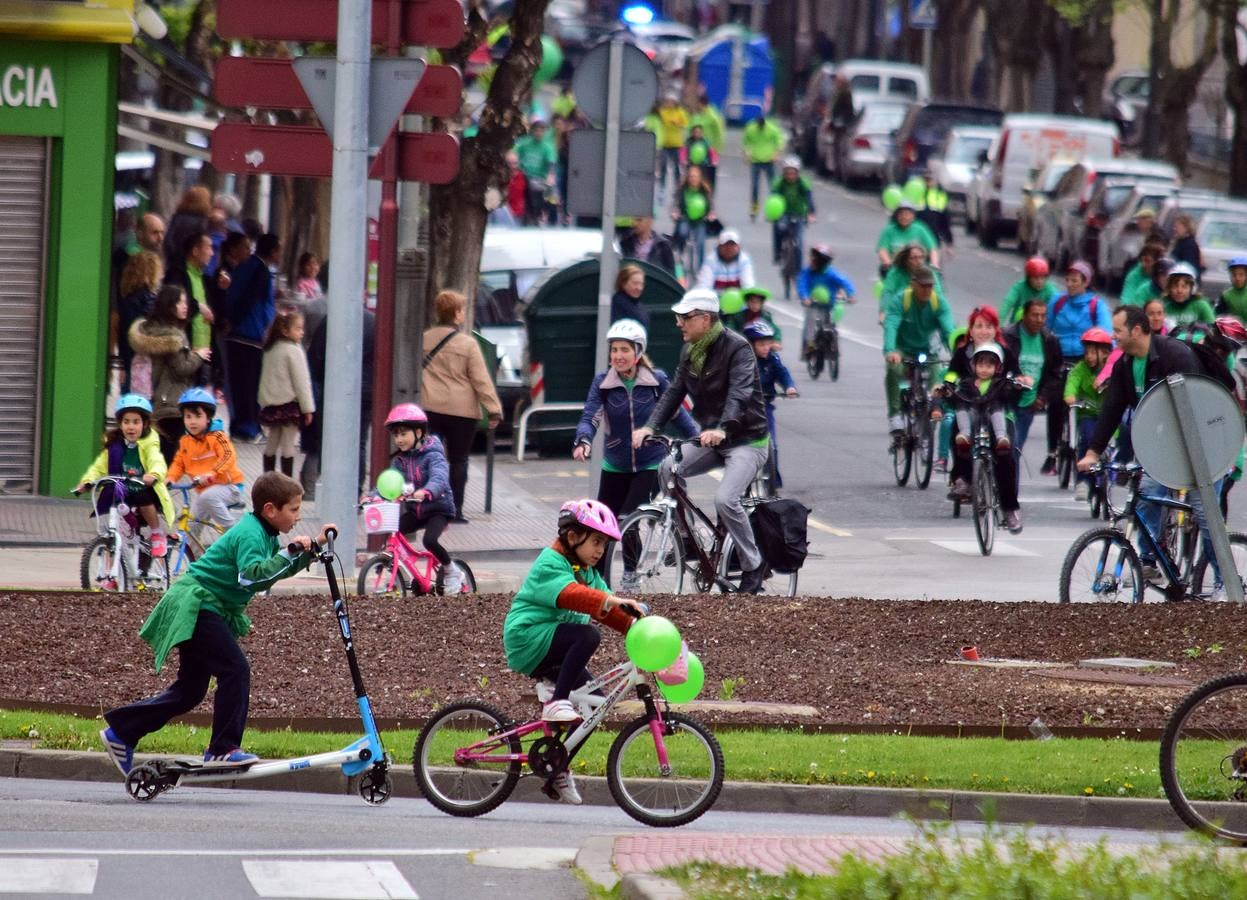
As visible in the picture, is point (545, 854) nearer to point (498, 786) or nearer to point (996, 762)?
point (498, 786)

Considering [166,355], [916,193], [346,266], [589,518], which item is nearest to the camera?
[589,518]

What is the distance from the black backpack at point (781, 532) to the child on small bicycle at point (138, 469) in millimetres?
3379

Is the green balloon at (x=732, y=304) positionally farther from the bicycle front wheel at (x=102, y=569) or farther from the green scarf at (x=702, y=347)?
the bicycle front wheel at (x=102, y=569)

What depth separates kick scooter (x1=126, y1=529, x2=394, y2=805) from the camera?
29.8 feet

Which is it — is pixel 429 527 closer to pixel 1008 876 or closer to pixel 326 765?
pixel 326 765

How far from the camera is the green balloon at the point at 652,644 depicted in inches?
347

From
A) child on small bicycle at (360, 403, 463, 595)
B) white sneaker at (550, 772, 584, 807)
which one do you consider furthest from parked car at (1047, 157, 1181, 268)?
white sneaker at (550, 772, 584, 807)

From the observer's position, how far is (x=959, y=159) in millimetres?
47562

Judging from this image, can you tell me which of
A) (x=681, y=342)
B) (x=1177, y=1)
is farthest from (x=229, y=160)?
(x=1177, y=1)

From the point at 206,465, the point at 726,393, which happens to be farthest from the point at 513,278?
the point at 726,393

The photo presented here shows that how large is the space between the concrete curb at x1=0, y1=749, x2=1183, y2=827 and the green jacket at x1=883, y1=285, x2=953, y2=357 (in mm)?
12292

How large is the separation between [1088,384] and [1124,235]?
17952mm

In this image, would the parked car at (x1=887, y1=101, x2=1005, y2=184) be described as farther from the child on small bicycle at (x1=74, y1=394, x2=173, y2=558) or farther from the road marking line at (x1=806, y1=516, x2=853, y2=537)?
the child on small bicycle at (x1=74, y1=394, x2=173, y2=558)

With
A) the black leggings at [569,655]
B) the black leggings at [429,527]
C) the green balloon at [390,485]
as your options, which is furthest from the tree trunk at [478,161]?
the black leggings at [569,655]
